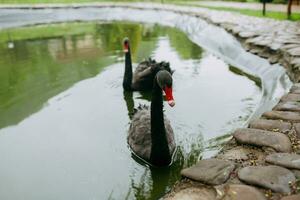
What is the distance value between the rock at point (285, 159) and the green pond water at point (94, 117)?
1148 mm

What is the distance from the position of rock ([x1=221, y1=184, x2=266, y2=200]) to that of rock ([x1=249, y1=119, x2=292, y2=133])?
1.05 m

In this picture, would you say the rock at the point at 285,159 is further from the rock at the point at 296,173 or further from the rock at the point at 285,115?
the rock at the point at 285,115

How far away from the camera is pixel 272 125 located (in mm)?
3857

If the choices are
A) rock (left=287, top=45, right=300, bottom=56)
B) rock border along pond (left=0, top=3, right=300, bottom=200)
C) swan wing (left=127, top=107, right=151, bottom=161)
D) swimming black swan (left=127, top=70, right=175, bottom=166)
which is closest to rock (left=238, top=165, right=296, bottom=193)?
rock border along pond (left=0, top=3, right=300, bottom=200)

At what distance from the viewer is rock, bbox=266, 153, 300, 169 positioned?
310cm

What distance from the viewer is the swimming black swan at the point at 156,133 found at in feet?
12.9

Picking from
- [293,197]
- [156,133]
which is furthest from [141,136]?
[293,197]

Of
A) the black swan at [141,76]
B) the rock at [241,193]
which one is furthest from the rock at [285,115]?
the black swan at [141,76]

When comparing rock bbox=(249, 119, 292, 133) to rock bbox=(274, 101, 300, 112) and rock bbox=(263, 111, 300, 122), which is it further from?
rock bbox=(274, 101, 300, 112)

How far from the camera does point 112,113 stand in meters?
6.15

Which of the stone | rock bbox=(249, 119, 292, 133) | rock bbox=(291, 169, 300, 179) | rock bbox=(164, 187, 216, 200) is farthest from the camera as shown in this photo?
the stone

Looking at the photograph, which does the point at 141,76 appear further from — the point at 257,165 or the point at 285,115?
the point at 257,165

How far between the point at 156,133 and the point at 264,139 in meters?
1.01

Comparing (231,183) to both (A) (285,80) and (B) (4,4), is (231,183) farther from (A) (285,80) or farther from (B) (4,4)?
(B) (4,4)
